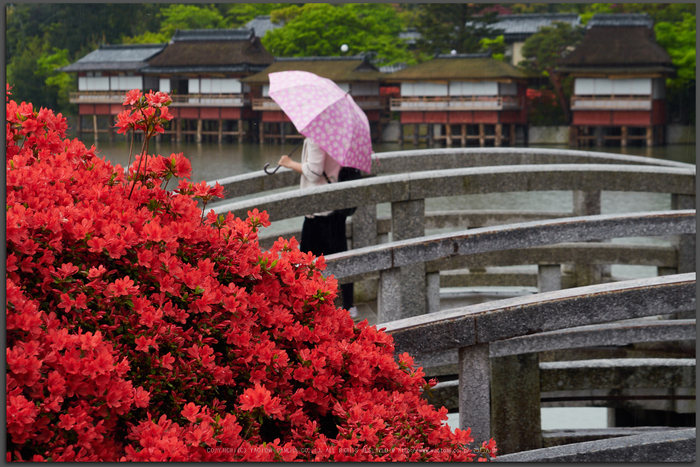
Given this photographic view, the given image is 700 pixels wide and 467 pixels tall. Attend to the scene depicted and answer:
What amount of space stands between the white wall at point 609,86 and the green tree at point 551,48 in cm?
140

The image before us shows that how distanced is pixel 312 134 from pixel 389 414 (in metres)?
2.29

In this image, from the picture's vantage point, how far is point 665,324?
117 inches

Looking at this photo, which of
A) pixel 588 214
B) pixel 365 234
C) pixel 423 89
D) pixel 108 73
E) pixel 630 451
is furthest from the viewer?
pixel 423 89

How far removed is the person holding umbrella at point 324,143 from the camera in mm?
3504

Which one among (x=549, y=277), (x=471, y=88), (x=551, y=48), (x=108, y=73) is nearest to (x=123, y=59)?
(x=108, y=73)

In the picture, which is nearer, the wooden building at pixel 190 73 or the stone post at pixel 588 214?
the stone post at pixel 588 214

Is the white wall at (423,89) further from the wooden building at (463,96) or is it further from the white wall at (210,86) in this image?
the white wall at (210,86)

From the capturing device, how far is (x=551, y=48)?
17203 millimetres

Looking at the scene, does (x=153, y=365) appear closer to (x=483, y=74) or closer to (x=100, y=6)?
(x=100, y=6)

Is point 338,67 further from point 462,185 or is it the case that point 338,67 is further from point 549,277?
point 462,185

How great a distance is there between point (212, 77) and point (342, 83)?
15.7 feet

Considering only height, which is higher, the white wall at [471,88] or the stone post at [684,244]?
the white wall at [471,88]

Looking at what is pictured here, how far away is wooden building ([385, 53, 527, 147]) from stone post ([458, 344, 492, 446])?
16641mm

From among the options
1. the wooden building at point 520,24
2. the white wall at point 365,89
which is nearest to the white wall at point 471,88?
the wooden building at point 520,24
